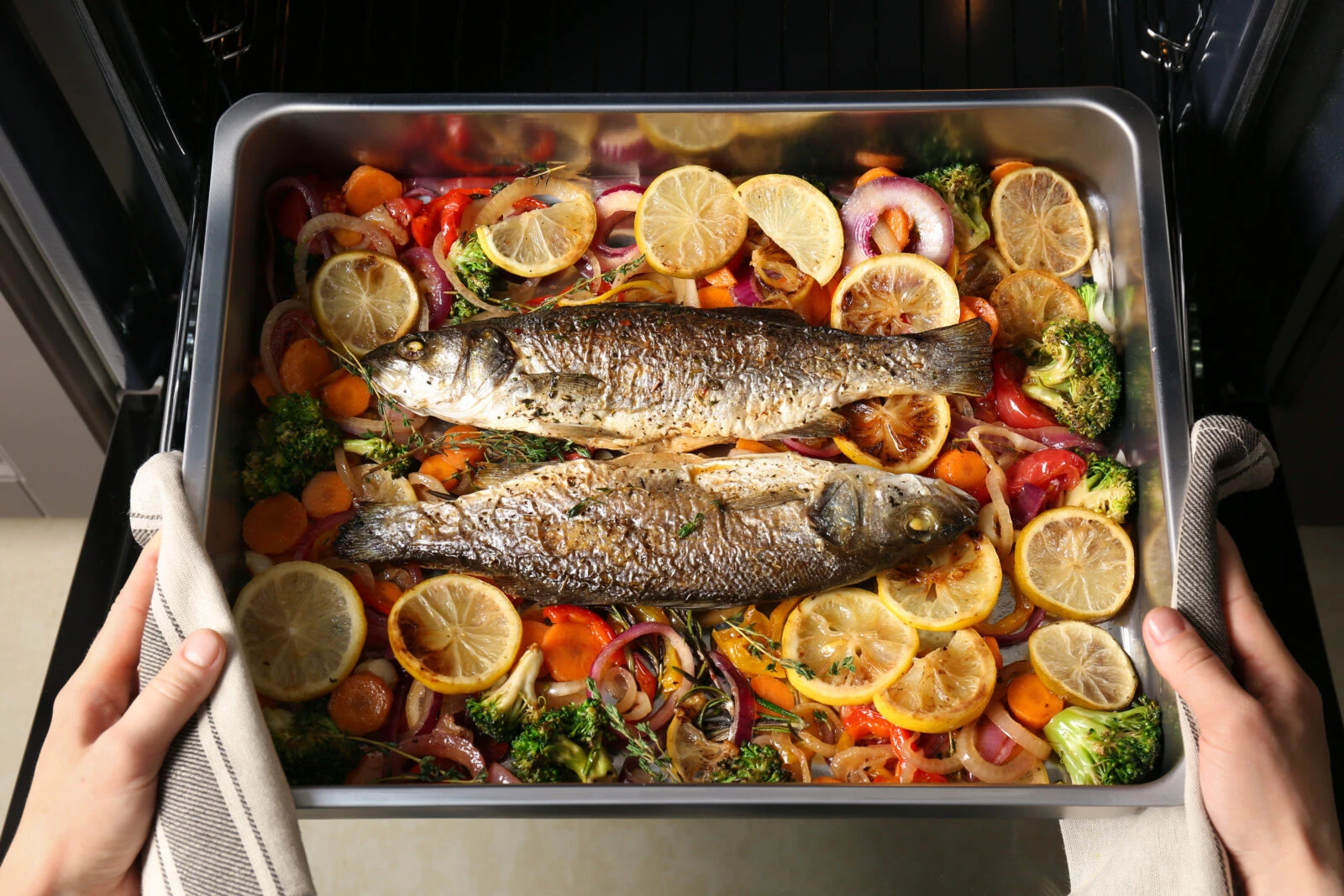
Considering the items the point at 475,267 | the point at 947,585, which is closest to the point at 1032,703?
the point at 947,585

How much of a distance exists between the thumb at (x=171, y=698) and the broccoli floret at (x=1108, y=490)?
2516 millimetres

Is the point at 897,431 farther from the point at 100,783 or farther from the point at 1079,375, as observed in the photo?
the point at 100,783

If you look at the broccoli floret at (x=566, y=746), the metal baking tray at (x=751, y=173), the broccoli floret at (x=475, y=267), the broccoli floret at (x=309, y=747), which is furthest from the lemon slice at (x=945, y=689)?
the broccoli floret at (x=475, y=267)

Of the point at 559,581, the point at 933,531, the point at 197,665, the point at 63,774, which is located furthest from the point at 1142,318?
the point at 63,774

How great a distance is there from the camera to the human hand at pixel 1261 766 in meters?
2.54

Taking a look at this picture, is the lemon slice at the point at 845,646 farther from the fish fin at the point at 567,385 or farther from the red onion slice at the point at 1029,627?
the fish fin at the point at 567,385

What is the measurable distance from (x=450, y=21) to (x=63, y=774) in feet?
9.02

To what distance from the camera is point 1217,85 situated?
133 inches

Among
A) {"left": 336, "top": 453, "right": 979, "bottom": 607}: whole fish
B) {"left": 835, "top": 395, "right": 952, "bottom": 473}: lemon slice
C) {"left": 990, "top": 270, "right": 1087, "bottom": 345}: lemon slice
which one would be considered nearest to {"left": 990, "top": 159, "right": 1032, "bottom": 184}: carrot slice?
{"left": 990, "top": 270, "right": 1087, "bottom": 345}: lemon slice

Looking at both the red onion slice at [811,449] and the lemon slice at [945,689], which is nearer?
the lemon slice at [945,689]

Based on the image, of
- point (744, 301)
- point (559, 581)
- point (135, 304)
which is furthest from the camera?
point (135, 304)

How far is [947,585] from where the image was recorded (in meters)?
3.00

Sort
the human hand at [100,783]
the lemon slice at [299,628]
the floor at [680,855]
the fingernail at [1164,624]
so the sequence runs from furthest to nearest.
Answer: the floor at [680,855]
the lemon slice at [299,628]
the fingernail at [1164,624]
the human hand at [100,783]

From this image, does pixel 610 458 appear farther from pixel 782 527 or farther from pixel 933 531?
pixel 933 531
